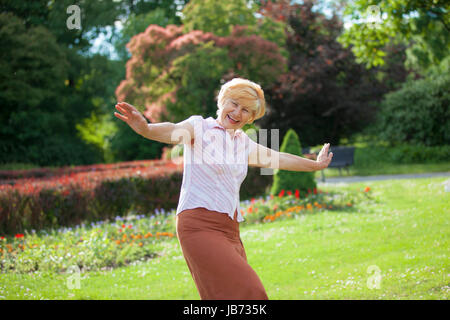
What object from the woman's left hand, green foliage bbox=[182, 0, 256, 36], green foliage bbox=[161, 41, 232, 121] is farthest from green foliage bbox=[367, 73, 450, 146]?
the woman's left hand

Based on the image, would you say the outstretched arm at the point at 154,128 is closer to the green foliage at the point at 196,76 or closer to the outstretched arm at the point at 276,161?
the outstretched arm at the point at 276,161

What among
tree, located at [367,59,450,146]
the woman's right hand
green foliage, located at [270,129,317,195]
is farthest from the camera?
tree, located at [367,59,450,146]

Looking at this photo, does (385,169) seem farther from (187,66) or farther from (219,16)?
(219,16)

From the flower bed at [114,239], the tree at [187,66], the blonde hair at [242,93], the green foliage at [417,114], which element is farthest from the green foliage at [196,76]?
the blonde hair at [242,93]

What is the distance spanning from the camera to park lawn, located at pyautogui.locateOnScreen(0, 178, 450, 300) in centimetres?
389

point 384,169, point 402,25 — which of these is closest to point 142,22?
point 384,169

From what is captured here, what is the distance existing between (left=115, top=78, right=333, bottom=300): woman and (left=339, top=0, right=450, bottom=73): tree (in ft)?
13.7

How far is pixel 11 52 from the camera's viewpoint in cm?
1580

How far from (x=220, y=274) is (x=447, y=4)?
16.6 ft

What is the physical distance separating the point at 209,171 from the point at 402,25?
212 inches

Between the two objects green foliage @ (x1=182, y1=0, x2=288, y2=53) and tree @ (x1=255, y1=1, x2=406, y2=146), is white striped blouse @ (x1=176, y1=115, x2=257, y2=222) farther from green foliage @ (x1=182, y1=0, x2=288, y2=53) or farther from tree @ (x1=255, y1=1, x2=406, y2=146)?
tree @ (x1=255, y1=1, x2=406, y2=146)

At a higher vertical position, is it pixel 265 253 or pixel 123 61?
pixel 123 61
